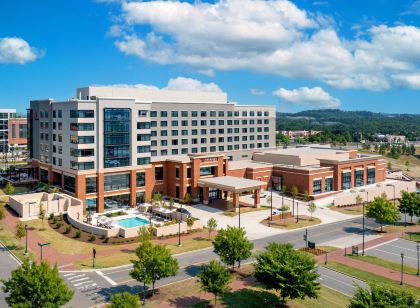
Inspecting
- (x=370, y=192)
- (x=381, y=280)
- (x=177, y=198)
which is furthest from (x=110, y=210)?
(x=370, y=192)

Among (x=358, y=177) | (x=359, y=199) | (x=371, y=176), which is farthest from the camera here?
(x=371, y=176)

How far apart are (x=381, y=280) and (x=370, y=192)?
50671mm

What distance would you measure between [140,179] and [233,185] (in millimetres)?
18545

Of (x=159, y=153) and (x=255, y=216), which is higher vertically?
(x=159, y=153)

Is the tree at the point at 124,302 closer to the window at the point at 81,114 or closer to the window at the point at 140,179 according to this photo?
the window at the point at 81,114

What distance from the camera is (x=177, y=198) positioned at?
8656 centimetres

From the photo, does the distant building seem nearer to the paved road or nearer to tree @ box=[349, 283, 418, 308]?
the paved road

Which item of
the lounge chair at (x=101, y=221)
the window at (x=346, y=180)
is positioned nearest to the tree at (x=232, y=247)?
the lounge chair at (x=101, y=221)

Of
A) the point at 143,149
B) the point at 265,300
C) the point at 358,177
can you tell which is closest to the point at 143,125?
the point at 143,149

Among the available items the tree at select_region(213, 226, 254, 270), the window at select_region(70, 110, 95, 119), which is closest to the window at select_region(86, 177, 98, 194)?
the window at select_region(70, 110, 95, 119)

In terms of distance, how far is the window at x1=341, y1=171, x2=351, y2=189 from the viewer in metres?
99.0

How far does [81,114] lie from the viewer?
73562mm

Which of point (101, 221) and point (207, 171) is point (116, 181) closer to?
point (101, 221)

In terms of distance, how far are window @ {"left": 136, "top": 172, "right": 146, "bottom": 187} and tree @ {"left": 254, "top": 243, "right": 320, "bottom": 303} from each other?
47.0 m
